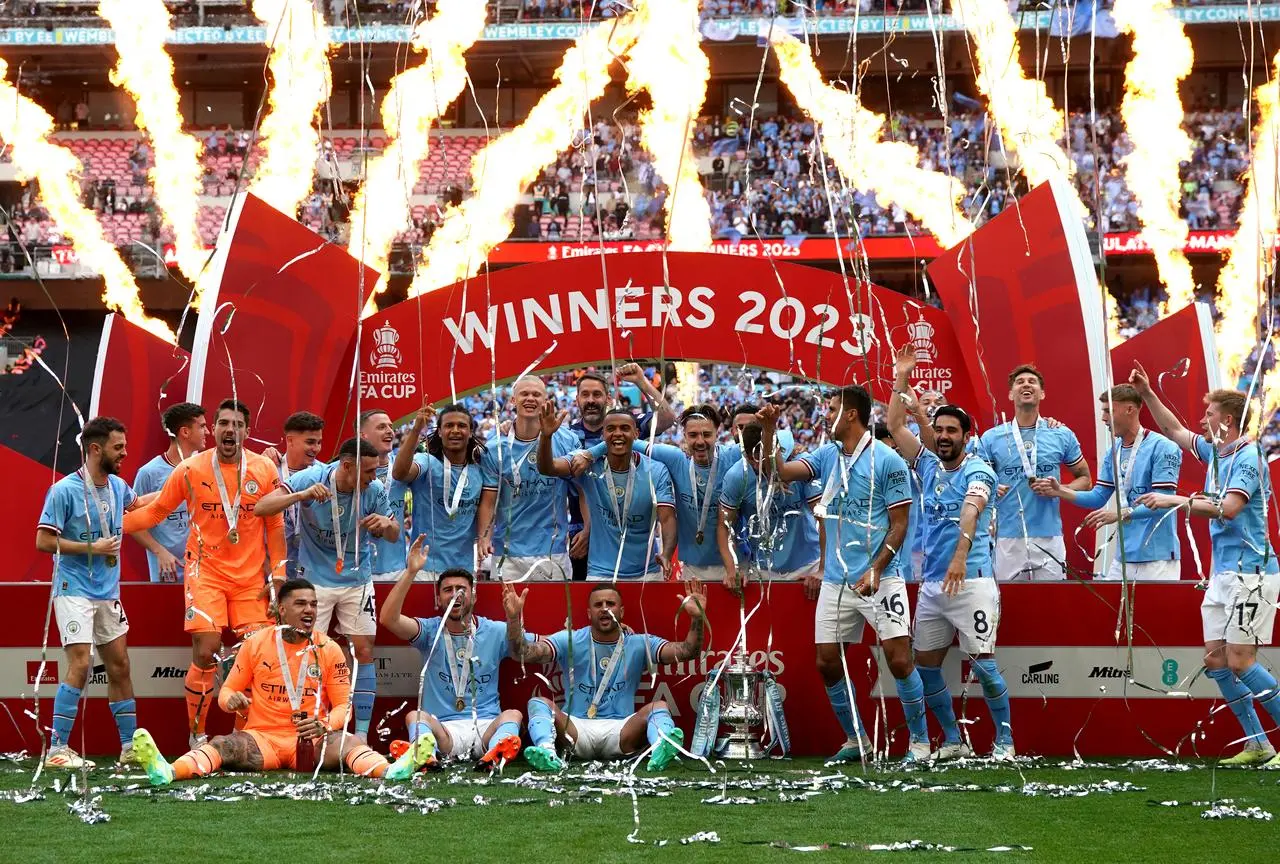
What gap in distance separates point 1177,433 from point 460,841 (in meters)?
5.31

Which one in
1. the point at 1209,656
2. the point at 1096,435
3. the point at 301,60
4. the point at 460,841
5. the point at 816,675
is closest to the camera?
the point at 460,841

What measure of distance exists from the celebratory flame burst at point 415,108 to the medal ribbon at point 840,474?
50.8ft

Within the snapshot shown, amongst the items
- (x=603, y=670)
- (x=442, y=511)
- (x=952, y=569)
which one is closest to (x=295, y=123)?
(x=442, y=511)

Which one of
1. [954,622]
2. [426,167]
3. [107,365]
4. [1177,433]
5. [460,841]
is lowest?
[460,841]

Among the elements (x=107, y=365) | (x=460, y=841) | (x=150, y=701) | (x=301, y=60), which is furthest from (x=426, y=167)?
(x=460, y=841)

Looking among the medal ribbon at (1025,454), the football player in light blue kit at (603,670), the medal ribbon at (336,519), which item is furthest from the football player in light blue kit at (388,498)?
the medal ribbon at (1025,454)

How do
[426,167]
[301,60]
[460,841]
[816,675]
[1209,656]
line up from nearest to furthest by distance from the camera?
[460,841]
[1209,656]
[816,675]
[301,60]
[426,167]

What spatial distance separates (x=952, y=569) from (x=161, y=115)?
85.0 feet

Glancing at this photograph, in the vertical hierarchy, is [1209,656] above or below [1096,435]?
below

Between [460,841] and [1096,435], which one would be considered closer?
[460,841]

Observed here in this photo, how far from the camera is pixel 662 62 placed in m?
26.2

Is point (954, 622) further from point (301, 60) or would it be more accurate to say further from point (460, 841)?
point (301, 60)

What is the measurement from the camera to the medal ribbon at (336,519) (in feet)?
28.7

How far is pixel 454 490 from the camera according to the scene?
9.24 meters
